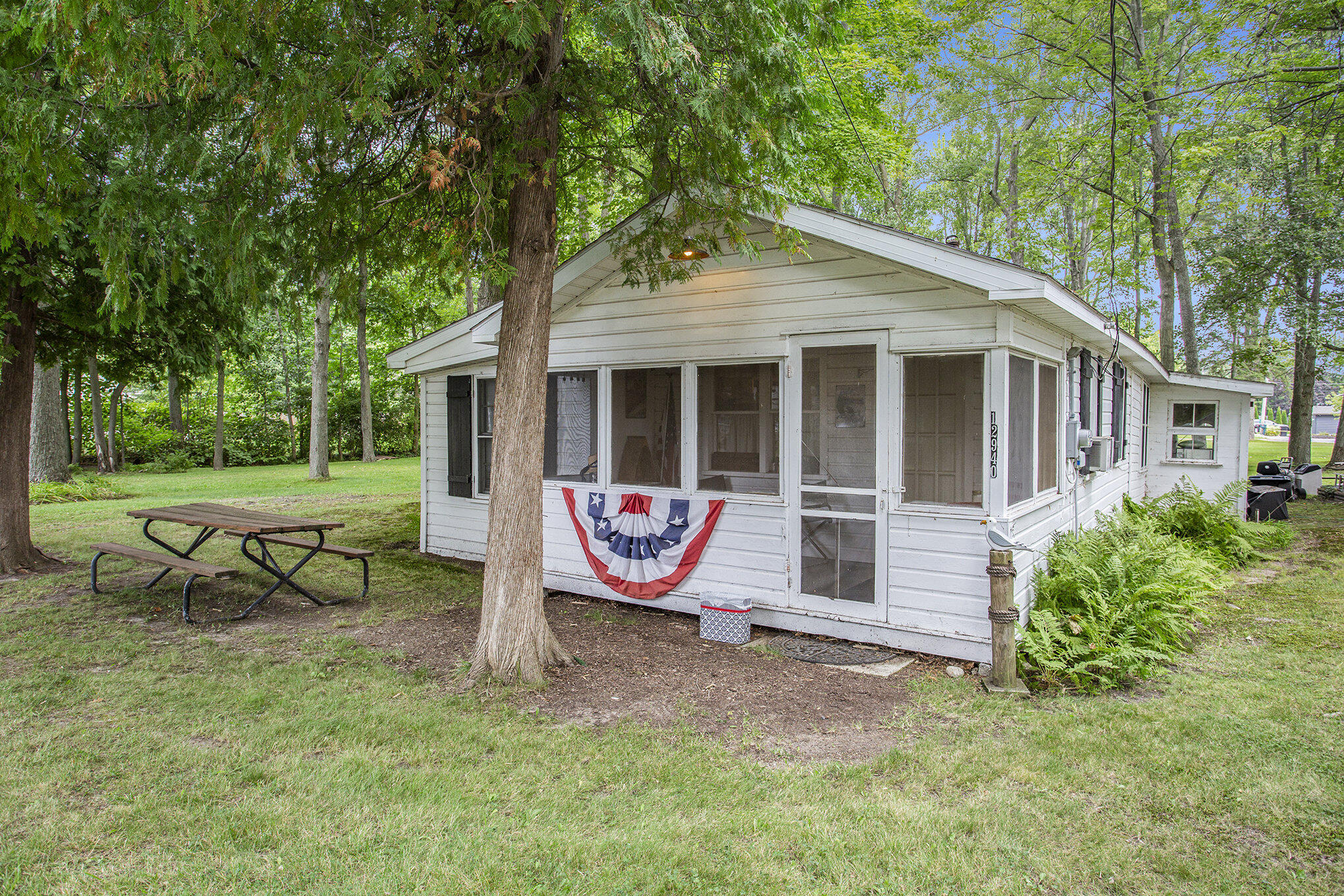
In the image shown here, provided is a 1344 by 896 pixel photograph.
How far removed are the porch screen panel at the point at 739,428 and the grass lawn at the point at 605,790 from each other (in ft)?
6.78

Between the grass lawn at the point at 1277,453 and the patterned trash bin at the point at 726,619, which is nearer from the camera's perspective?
the patterned trash bin at the point at 726,619

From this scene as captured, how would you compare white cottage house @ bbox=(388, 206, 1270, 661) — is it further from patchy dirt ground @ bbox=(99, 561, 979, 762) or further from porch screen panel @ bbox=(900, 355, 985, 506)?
patchy dirt ground @ bbox=(99, 561, 979, 762)

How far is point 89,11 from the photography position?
9.59ft

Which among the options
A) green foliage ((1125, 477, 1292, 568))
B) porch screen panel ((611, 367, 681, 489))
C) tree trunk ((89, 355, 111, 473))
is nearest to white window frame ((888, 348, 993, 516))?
porch screen panel ((611, 367, 681, 489))

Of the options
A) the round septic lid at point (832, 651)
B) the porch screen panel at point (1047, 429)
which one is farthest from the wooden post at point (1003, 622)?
the porch screen panel at point (1047, 429)

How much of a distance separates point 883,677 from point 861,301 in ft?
8.54

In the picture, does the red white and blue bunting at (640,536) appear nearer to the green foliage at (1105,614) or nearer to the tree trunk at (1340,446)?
the green foliage at (1105,614)

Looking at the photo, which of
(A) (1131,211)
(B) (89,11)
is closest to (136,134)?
(B) (89,11)

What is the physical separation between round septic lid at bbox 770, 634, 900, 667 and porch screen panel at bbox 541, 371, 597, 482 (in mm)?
2361

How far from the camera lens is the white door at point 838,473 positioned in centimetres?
512

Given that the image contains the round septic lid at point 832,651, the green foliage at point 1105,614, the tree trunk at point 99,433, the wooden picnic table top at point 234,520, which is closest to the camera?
the green foliage at point 1105,614

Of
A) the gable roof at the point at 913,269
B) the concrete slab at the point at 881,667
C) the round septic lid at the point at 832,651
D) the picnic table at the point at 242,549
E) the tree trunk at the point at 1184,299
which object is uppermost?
the tree trunk at the point at 1184,299

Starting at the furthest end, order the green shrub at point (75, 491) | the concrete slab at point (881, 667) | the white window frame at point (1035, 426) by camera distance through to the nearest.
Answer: the green shrub at point (75, 491) → the white window frame at point (1035, 426) → the concrete slab at point (881, 667)

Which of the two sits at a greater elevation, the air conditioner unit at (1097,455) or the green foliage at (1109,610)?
the air conditioner unit at (1097,455)
